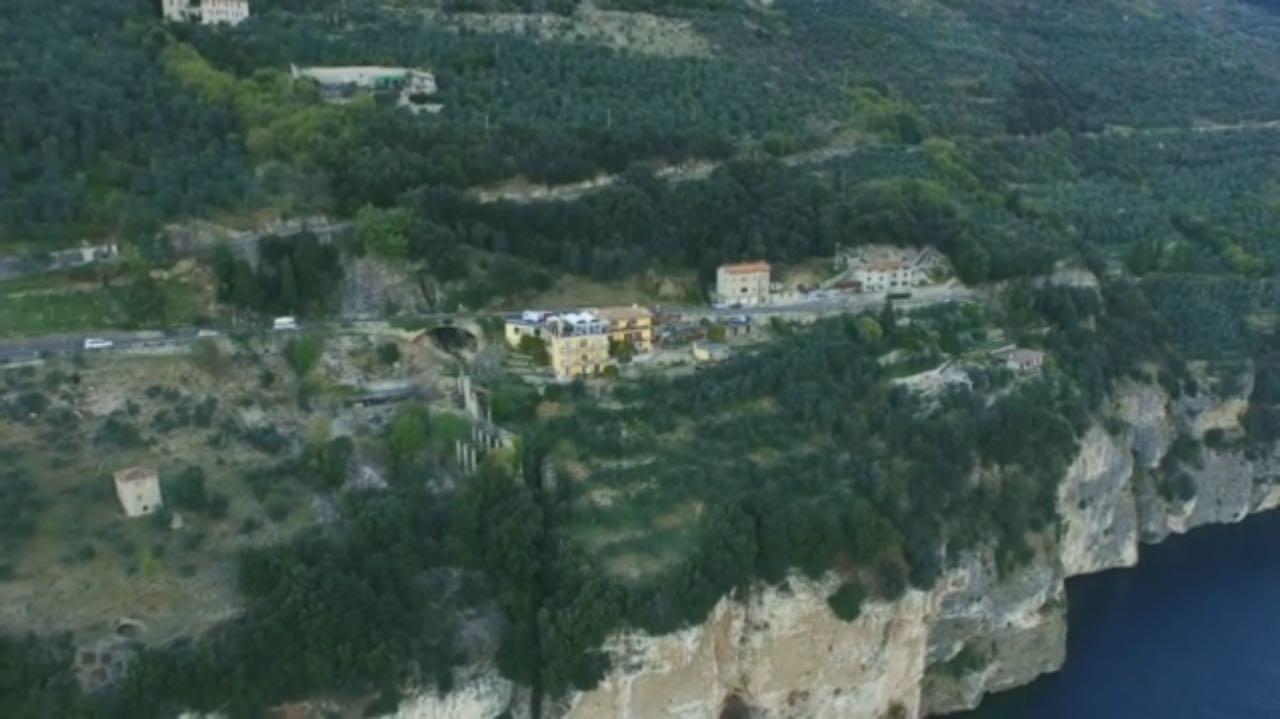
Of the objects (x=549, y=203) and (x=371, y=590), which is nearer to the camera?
(x=371, y=590)

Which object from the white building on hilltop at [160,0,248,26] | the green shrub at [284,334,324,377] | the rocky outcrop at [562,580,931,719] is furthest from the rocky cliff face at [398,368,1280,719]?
the white building on hilltop at [160,0,248,26]

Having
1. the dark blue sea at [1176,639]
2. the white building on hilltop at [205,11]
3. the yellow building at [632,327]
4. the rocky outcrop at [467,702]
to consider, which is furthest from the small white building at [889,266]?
the white building on hilltop at [205,11]

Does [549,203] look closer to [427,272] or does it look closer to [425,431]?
[427,272]

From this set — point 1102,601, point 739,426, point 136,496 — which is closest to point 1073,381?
point 1102,601

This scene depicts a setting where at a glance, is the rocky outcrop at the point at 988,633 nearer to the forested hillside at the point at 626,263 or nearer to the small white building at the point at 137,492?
the forested hillside at the point at 626,263

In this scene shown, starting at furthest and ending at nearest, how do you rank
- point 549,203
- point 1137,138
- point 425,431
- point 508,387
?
1. point 1137,138
2. point 549,203
3. point 508,387
4. point 425,431

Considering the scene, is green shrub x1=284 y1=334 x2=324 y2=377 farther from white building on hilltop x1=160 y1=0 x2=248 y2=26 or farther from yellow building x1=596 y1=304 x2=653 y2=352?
white building on hilltop x1=160 y1=0 x2=248 y2=26

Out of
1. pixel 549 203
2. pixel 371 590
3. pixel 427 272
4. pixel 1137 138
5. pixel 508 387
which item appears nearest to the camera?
pixel 371 590
